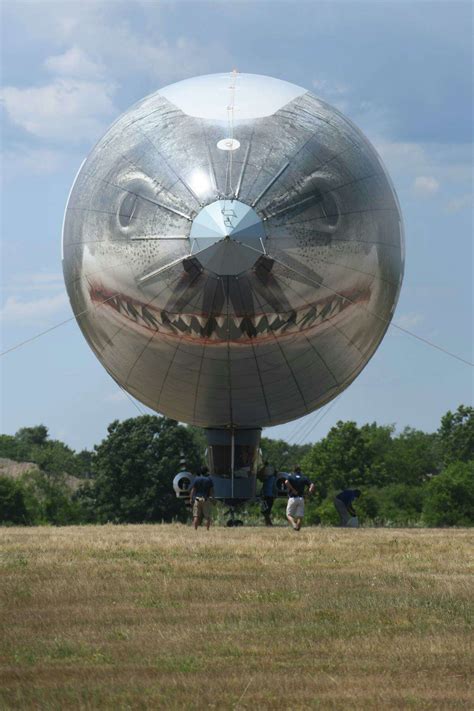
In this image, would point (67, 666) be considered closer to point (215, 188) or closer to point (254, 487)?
point (215, 188)

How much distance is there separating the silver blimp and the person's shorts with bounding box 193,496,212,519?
2.01m

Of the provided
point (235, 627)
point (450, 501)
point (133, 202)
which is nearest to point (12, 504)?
point (450, 501)

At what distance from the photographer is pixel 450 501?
67.6 metres

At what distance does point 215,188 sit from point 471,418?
4142 inches

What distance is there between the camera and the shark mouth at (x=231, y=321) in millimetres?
23781

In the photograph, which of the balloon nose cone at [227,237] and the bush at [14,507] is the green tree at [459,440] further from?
the balloon nose cone at [227,237]

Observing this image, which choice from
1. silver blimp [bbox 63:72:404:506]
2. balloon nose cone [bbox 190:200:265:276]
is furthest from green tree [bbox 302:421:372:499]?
balloon nose cone [bbox 190:200:265:276]

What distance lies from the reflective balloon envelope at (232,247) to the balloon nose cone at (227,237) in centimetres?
2

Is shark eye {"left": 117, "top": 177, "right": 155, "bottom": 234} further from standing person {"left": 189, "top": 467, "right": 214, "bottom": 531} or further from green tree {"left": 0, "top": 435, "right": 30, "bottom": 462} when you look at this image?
green tree {"left": 0, "top": 435, "right": 30, "bottom": 462}

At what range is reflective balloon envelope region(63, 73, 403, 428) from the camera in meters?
23.2

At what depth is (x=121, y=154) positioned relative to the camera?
25188mm

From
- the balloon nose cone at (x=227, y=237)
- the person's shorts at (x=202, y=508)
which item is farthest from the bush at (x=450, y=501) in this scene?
the balloon nose cone at (x=227, y=237)

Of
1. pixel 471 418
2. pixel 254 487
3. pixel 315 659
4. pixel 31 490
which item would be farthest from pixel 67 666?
pixel 471 418

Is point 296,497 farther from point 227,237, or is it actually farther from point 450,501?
point 450,501
